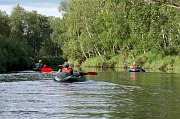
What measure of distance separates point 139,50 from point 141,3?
105 feet

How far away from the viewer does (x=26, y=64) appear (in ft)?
204

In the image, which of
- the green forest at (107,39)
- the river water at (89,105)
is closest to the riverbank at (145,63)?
the green forest at (107,39)

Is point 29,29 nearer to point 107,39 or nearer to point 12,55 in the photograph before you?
point 107,39

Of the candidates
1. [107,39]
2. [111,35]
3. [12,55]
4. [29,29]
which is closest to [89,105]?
[12,55]

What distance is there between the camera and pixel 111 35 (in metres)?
67.8

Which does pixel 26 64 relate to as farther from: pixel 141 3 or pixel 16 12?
pixel 16 12

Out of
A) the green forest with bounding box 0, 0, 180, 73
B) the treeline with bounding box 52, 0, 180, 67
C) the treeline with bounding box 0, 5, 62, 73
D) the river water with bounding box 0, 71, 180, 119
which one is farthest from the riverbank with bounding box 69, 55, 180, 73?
the river water with bounding box 0, 71, 180, 119

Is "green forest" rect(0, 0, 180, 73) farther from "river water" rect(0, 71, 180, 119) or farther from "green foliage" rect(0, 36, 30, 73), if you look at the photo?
"river water" rect(0, 71, 180, 119)

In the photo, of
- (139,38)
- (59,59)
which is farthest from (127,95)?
(59,59)

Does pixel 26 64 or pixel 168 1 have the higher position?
pixel 168 1

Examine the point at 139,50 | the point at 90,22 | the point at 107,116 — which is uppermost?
the point at 90,22

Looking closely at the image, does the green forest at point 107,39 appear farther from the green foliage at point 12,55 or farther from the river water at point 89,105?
the river water at point 89,105

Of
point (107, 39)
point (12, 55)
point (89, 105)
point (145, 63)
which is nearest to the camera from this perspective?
point (89, 105)

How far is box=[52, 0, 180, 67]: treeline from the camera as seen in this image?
193ft
